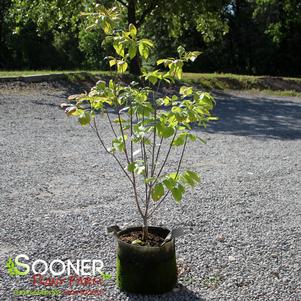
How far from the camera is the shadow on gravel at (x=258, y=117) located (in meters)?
9.22

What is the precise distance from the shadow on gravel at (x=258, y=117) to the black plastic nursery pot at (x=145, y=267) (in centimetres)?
600

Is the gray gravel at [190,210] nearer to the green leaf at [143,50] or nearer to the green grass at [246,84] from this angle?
the green leaf at [143,50]

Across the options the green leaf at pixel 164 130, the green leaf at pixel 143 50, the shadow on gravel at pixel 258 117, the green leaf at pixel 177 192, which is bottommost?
the shadow on gravel at pixel 258 117

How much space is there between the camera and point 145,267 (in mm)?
3100

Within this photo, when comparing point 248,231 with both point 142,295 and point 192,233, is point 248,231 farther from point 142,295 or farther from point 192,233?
point 142,295

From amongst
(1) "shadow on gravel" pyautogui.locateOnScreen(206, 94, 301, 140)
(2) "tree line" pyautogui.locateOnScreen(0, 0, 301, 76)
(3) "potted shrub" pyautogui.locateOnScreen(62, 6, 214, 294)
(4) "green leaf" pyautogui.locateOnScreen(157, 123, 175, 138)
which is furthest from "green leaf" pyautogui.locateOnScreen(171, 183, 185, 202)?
(2) "tree line" pyautogui.locateOnScreen(0, 0, 301, 76)

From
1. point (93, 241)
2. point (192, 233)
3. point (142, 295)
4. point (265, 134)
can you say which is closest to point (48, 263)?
point (93, 241)

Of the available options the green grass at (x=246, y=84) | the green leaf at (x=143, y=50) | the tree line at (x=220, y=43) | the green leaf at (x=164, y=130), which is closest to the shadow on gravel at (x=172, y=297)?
the green leaf at (x=164, y=130)

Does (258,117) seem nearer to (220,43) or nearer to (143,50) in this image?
(143,50)

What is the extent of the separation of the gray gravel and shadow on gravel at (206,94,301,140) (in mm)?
504

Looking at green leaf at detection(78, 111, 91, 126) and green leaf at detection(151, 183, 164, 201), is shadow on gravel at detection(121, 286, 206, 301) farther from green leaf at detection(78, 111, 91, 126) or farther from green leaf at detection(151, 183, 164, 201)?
green leaf at detection(78, 111, 91, 126)

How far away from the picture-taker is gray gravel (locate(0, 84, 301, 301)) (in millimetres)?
3408

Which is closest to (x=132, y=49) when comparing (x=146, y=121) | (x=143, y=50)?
(x=143, y=50)

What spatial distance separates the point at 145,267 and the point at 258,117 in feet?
27.6
